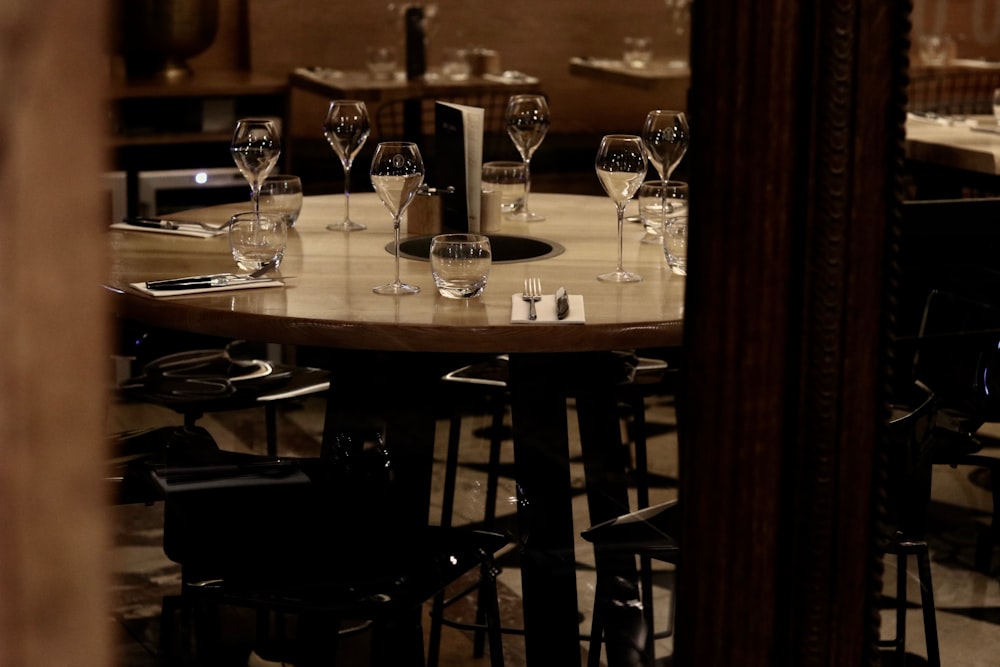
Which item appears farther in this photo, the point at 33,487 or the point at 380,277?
the point at 380,277

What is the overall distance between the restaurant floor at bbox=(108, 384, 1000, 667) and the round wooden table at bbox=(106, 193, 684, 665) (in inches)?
6.0

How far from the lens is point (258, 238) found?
5.97 feet

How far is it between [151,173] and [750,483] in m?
3.18

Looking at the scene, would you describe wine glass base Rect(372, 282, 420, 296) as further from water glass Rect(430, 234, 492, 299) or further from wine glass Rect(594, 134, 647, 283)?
wine glass Rect(594, 134, 647, 283)

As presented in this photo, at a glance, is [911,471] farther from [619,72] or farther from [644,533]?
[619,72]

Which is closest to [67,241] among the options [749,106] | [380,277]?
[749,106]

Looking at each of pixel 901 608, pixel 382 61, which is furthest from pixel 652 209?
pixel 382 61

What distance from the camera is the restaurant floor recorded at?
2.25 m

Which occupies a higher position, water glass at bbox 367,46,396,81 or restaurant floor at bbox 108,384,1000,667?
water glass at bbox 367,46,396,81

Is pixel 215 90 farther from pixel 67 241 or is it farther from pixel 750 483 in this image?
pixel 67 241

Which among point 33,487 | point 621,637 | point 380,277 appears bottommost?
point 621,637

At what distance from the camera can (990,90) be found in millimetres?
5184

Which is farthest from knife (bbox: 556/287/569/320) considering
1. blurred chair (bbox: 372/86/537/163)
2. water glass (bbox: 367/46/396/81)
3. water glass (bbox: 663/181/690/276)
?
water glass (bbox: 367/46/396/81)

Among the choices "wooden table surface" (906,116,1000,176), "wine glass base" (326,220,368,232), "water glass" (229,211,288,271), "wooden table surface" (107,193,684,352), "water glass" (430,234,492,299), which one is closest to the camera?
"wooden table surface" (107,193,684,352)
